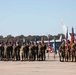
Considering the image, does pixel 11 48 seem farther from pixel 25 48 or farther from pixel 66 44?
pixel 66 44

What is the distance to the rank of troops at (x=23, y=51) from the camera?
82.2 feet

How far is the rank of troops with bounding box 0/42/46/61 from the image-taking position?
25047 millimetres

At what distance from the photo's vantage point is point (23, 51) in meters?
25.2
